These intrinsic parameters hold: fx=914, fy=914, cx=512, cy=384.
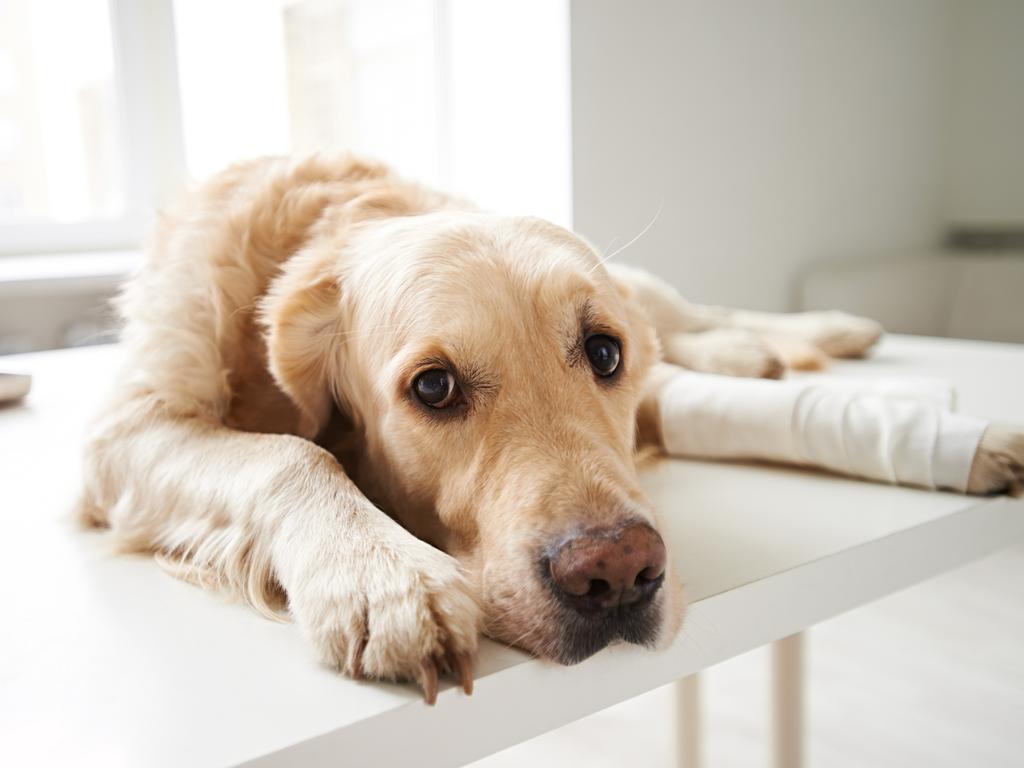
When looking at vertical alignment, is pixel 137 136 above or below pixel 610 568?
above

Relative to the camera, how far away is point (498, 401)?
33.1 inches

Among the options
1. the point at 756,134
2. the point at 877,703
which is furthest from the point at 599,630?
the point at 756,134

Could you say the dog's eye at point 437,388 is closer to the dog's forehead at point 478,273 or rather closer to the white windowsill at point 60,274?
the dog's forehead at point 478,273

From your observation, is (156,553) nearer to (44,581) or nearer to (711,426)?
(44,581)

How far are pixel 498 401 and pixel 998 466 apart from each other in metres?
0.56

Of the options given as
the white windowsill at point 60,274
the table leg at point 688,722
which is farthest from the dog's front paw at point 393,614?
the white windowsill at point 60,274

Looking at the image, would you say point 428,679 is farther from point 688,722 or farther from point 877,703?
point 877,703

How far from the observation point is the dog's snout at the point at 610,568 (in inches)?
26.2

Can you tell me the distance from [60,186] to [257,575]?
2.86m

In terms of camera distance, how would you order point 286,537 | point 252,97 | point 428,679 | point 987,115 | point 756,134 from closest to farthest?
point 428,679
point 286,537
point 252,97
point 756,134
point 987,115

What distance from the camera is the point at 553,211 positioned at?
334cm

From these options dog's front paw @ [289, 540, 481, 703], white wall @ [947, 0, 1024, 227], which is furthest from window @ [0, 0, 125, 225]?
white wall @ [947, 0, 1024, 227]

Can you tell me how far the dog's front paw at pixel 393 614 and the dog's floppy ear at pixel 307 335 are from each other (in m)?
0.33

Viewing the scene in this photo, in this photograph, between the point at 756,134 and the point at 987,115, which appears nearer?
the point at 756,134
